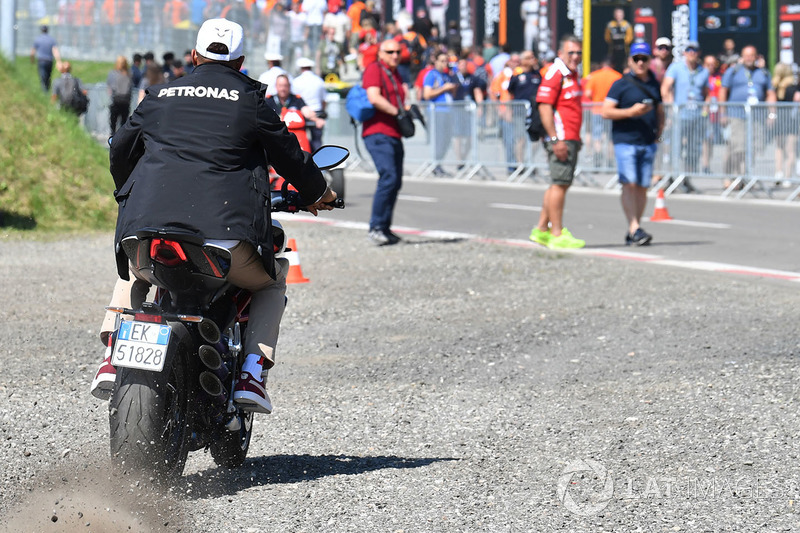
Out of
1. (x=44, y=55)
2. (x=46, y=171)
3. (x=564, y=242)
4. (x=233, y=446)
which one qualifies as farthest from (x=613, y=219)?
(x=44, y=55)

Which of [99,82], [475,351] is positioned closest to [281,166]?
[475,351]

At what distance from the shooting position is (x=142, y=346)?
4625 millimetres

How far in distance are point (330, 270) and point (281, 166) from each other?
6752 mm

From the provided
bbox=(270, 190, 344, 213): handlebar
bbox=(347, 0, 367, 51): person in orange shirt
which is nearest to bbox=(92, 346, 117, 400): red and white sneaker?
bbox=(270, 190, 344, 213): handlebar

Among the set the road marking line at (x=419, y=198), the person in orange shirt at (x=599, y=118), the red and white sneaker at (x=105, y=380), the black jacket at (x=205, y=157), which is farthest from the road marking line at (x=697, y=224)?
the red and white sneaker at (x=105, y=380)

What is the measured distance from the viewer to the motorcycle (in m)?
4.66

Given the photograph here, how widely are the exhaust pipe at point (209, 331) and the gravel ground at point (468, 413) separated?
0.56 metres

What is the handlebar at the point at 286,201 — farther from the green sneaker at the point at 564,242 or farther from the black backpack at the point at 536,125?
the green sneaker at the point at 564,242

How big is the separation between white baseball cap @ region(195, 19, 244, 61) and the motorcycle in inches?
21.8

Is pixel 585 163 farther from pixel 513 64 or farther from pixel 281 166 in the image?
pixel 281 166

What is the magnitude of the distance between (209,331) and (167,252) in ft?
1.15

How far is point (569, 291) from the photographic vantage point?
410 inches

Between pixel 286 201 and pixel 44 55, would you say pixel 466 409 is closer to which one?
pixel 286 201

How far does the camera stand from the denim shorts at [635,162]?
13.3 meters
